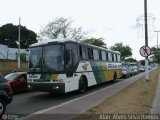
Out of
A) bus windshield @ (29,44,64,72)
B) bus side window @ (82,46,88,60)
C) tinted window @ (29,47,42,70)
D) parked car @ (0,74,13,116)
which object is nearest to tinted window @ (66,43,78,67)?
bus windshield @ (29,44,64,72)

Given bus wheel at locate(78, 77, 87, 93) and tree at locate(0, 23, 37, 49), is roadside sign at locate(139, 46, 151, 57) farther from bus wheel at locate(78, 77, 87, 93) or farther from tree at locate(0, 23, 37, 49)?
tree at locate(0, 23, 37, 49)

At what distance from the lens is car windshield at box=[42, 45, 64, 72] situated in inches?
525

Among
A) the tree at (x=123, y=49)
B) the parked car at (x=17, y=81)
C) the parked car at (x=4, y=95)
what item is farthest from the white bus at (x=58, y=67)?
the tree at (x=123, y=49)

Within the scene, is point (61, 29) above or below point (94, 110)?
above

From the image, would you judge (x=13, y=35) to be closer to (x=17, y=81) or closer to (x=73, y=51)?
(x=17, y=81)

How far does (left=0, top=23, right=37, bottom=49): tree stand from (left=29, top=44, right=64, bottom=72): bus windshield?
53778 mm

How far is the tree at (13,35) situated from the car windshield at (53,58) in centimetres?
5428

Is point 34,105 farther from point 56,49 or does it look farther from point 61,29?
point 61,29

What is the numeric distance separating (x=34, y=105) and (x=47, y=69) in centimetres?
257

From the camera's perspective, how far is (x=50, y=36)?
47.6m

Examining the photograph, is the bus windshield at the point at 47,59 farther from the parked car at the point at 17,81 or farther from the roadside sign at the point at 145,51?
the roadside sign at the point at 145,51

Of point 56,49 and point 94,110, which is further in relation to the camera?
point 56,49

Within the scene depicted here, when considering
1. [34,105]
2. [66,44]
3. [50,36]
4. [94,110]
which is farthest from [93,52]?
[50,36]

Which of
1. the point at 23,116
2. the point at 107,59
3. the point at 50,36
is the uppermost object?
the point at 50,36
